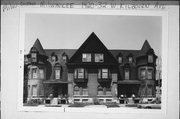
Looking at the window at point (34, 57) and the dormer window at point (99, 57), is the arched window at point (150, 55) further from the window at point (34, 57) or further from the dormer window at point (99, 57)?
the window at point (34, 57)

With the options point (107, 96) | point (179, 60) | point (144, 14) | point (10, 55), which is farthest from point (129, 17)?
point (10, 55)

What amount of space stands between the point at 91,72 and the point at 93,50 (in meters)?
0.14

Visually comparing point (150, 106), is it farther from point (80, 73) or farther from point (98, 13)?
point (98, 13)

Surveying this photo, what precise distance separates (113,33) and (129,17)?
0.47ft

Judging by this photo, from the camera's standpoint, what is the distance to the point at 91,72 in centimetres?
164

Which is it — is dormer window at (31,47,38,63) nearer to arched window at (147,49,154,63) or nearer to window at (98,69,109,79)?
window at (98,69,109,79)

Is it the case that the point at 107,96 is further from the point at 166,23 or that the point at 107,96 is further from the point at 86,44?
the point at 166,23

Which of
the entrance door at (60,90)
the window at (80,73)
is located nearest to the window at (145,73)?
the window at (80,73)

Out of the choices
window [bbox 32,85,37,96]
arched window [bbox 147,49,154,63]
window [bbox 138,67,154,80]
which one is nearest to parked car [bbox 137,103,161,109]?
window [bbox 138,67,154,80]

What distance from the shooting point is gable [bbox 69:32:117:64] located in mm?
1639

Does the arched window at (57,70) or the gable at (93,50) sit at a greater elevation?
the gable at (93,50)

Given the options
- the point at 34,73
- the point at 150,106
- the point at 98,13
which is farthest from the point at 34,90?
the point at 150,106

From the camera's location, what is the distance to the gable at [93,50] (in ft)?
5.38

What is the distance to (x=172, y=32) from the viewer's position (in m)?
1.65
